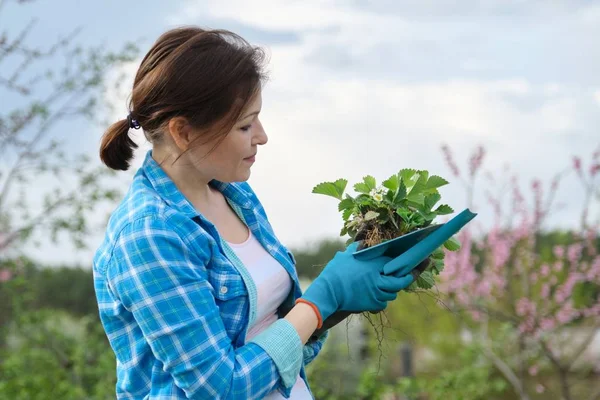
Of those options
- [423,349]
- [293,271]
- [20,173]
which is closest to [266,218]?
[293,271]

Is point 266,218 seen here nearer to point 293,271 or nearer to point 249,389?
point 293,271

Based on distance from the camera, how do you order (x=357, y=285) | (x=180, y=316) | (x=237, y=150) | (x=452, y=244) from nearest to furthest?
(x=180, y=316) < (x=237, y=150) < (x=357, y=285) < (x=452, y=244)

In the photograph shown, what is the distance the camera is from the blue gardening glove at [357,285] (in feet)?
5.98

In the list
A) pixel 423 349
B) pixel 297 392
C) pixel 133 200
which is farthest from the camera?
pixel 423 349

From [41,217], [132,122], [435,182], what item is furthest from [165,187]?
[41,217]

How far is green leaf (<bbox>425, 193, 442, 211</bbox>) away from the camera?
6.31 ft

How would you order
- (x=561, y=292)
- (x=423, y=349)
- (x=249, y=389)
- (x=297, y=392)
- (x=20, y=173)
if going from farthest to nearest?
(x=423, y=349) → (x=561, y=292) → (x=20, y=173) → (x=297, y=392) → (x=249, y=389)

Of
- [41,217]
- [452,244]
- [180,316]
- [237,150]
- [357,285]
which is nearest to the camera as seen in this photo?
[180,316]

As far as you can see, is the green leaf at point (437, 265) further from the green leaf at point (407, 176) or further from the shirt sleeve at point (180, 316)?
the shirt sleeve at point (180, 316)

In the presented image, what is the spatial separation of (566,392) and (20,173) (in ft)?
12.0

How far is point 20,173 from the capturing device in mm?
4891

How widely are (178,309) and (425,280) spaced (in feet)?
2.25

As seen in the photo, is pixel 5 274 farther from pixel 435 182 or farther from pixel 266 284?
pixel 435 182

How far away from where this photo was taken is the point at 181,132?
173 cm
